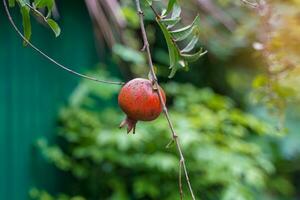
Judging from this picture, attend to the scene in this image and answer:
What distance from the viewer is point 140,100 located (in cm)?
89

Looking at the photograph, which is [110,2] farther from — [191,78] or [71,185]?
[191,78]

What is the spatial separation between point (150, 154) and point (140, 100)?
7.38ft

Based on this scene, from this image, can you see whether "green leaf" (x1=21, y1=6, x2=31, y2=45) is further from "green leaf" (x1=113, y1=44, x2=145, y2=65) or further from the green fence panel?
"green leaf" (x1=113, y1=44, x2=145, y2=65)

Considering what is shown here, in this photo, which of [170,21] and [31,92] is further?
[31,92]

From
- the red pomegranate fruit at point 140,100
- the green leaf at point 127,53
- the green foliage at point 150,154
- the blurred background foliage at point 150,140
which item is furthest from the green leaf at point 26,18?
the green leaf at point 127,53

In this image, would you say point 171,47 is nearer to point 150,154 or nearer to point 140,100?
point 140,100

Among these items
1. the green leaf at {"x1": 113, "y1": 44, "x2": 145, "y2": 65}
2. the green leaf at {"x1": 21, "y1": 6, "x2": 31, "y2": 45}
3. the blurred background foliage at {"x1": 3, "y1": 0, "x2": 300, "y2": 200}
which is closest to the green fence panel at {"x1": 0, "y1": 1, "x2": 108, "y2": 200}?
the blurred background foliage at {"x1": 3, "y1": 0, "x2": 300, "y2": 200}

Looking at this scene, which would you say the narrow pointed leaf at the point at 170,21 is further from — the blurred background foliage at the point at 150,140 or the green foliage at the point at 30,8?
the blurred background foliage at the point at 150,140

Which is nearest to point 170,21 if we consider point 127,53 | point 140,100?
point 140,100

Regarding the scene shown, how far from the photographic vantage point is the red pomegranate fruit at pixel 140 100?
89 cm

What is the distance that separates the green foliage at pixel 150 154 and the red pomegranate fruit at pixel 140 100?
79.5 inches

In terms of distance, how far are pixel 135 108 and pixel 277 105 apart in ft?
2.36

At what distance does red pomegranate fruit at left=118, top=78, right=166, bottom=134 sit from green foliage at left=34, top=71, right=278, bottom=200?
2.02 meters

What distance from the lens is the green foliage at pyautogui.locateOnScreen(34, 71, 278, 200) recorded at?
9.90ft
